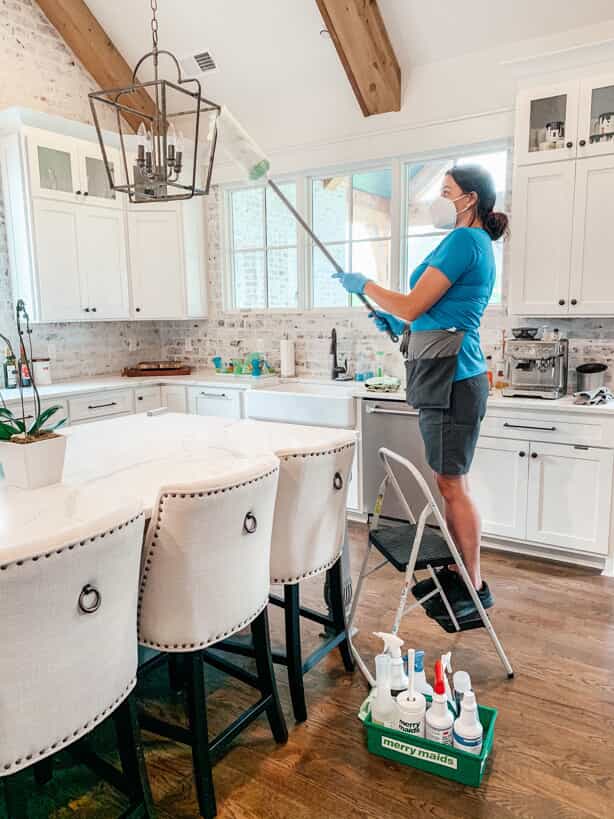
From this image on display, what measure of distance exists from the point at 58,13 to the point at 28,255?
5.75 feet

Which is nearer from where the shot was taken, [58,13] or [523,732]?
[523,732]

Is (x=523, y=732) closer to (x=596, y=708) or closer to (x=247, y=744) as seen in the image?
(x=596, y=708)

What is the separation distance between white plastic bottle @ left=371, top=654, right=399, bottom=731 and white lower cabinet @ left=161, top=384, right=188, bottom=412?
3058mm

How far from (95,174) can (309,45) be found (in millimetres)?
1678

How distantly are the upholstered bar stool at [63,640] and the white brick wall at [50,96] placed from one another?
11.2 feet

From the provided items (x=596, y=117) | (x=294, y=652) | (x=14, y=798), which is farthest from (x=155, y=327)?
(x=14, y=798)

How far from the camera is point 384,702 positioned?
6.24ft

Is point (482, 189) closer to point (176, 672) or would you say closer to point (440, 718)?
point (440, 718)

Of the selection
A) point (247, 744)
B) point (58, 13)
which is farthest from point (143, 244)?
point (247, 744)

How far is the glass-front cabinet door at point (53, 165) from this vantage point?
13.0 feet

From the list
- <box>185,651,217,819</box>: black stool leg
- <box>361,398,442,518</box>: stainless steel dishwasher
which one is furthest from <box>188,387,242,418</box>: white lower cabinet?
<box>185,651,217,819</box>: black stool leg

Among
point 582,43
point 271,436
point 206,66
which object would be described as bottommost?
point 271,436

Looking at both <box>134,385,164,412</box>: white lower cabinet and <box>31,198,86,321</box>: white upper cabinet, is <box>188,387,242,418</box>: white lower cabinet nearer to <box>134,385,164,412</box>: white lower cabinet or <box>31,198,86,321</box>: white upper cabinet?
<box>134,385,164,412</box>: white lower cabinet

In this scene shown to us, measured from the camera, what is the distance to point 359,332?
442cm
